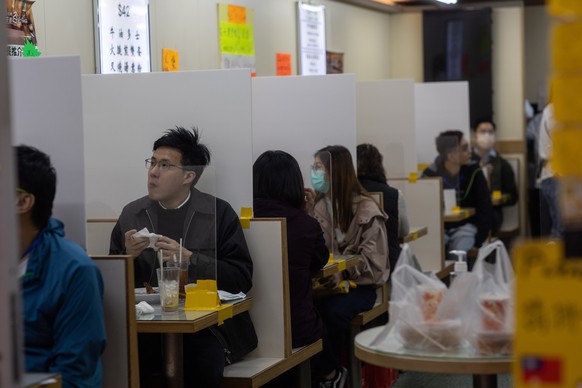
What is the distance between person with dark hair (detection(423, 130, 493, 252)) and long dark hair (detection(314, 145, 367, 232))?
2.44 meters

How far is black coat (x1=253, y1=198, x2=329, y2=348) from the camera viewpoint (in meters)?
4.25

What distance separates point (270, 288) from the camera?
4160 mm

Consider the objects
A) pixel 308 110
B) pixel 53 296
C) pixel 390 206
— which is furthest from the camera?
pixel 390 206

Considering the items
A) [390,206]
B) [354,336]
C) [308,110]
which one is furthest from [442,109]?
[354,336]

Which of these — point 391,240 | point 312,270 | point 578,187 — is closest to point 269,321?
point 312,270

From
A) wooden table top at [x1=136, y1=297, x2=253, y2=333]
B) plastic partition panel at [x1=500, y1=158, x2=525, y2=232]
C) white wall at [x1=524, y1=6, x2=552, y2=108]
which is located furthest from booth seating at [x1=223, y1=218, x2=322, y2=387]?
white wall at [x1=524, y1=6, x2=552, y2=108]

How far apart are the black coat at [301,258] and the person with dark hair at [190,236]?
349 mm

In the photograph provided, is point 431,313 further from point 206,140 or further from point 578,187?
point 206,140

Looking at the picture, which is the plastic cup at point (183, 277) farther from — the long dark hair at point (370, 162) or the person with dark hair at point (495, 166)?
the person with dark hair at point (495, 166)

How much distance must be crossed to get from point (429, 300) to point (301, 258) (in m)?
1.87

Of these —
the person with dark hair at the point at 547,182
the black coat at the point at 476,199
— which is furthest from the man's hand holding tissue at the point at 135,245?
the black coat at the point at 476,199

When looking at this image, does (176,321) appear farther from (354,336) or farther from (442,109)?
(442,109)

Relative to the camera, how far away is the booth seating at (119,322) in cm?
307

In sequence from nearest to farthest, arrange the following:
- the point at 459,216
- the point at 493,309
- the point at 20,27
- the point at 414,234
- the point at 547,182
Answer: the point at 493,309, the point at 20,27, the point at 414,234, the point at 547,182, the point at 459,216
